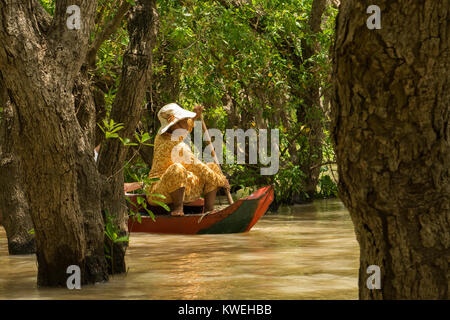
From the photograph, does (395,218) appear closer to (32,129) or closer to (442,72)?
(442,72)

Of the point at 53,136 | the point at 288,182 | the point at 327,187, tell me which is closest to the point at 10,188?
the point at 53,136

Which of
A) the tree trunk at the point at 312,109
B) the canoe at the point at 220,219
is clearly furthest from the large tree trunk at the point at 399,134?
the tree trunk at the point at 312,109

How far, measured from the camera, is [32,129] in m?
5.76

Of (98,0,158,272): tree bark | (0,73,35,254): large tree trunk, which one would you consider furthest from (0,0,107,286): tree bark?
(0,73,35,254): large tree trunk

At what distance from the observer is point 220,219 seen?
35.9ft

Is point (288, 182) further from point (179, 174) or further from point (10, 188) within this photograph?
point (10, 188)

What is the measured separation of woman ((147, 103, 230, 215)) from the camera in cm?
1077

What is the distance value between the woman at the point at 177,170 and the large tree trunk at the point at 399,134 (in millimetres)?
7529

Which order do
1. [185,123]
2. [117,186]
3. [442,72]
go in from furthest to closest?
[185,123] < [117,186] < [442,72]

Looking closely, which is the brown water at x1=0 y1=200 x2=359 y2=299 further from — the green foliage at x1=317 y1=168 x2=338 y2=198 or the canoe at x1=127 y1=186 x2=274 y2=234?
the green foliage at x1=317 y1=168 x2=338 y2=198

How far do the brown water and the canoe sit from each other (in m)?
0.17

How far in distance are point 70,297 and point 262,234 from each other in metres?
5.43

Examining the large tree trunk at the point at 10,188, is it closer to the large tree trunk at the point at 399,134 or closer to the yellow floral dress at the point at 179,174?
the yellow floral dress at the point at 179,174
